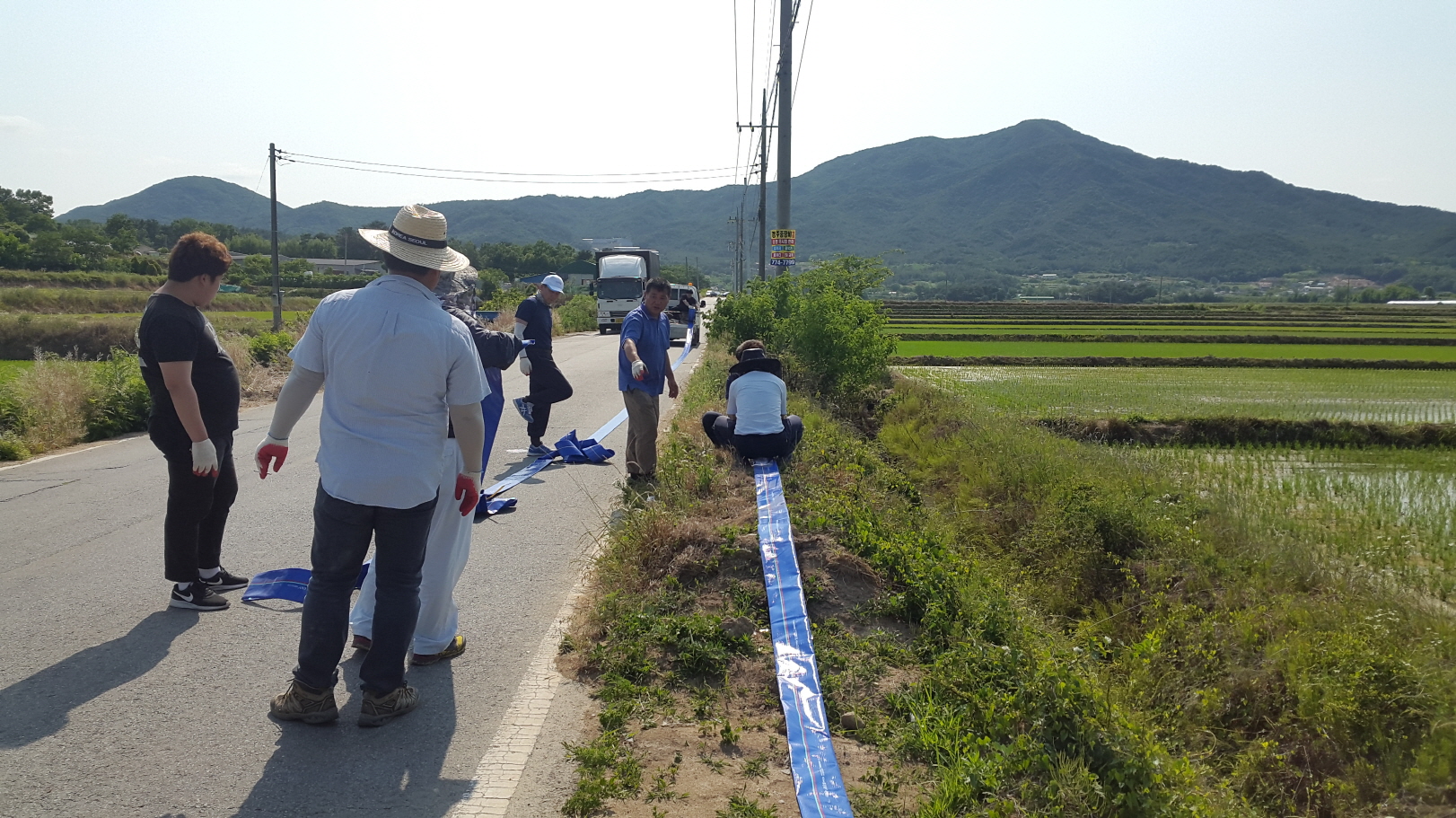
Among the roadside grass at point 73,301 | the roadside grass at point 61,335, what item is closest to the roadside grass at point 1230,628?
the roadside grass at point 61,335

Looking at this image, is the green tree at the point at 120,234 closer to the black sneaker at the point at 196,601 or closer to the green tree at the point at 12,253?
the green tree at the point at 12,253

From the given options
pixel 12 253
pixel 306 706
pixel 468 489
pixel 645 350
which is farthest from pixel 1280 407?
pixel 12 253

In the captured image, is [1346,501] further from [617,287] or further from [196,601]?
[617,287]

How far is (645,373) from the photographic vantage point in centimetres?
808

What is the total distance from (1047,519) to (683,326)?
31874 mm

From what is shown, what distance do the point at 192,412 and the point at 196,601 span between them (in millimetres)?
1092

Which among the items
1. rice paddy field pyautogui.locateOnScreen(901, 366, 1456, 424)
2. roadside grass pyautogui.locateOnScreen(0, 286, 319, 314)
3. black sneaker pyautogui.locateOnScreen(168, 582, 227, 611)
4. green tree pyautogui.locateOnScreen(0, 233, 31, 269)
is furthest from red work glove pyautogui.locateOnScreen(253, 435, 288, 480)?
green tree pyautogui.locateOnScreen(0, 233, 31, 269)

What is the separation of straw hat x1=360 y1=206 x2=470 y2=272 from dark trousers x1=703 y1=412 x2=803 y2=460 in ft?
13.1

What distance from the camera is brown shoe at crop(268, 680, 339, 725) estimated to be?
3785mm

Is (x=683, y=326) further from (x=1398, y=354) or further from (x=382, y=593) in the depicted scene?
(x=382, y=593)

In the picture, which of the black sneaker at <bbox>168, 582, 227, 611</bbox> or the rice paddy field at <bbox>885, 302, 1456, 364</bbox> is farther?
the rice paddy field at <bbox>885, 302, 1456, 364</bbox>

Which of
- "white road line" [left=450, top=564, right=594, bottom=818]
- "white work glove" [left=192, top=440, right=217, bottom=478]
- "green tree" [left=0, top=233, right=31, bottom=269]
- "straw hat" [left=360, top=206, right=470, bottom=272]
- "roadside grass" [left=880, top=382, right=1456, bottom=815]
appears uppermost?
"green tree" [left=0, top=233, right=31, bottom=269]

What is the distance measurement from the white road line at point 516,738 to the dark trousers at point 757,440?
2.99 metres

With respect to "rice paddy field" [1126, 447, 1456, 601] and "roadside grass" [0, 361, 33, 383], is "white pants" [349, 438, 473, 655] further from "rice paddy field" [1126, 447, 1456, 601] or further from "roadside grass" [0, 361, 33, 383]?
"roadside grass" [0, 361, 33, 383]
